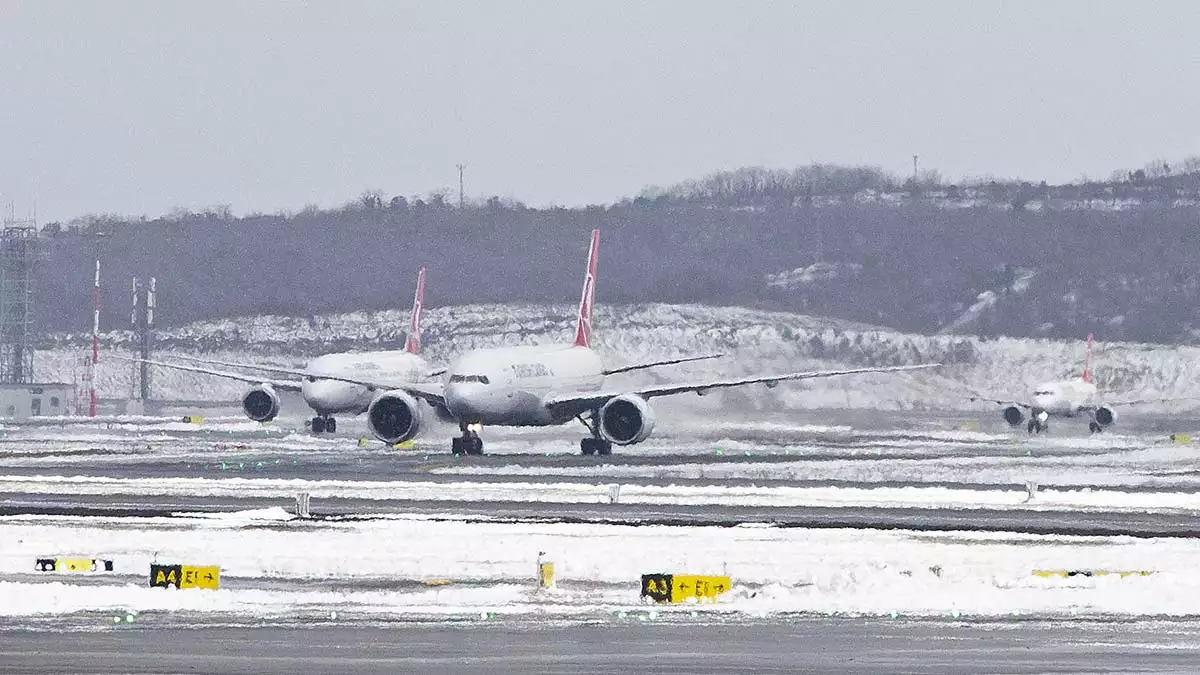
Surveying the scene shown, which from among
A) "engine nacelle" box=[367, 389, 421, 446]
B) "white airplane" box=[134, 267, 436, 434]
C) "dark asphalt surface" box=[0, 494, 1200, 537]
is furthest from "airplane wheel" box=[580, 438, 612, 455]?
"dark asphalt surface" box=[0, 494, 1200, 537]

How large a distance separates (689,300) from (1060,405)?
4248 cm

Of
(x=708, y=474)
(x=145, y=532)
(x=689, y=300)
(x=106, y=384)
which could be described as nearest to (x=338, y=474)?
(x=708, y=474)

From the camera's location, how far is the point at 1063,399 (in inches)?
3703

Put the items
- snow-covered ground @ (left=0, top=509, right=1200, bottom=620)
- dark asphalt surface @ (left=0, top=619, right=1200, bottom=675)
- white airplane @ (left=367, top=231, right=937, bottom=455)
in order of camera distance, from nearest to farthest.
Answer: dark asphalt surface @ (left=0, top=619, right=1200, bottom=675)
snow-covered ground @ (left=0, top=509, right=1200, bottom=620)
white airplane @ (left=367, top=231, right=937, bottom=455)

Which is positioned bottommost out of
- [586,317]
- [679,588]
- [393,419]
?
[679,588]

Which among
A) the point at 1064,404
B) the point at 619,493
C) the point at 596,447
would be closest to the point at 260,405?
the point at 596,447

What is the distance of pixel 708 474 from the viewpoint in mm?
50500

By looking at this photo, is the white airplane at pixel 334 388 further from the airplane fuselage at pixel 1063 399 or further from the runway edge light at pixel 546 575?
the runway edge light at pixel 546 575

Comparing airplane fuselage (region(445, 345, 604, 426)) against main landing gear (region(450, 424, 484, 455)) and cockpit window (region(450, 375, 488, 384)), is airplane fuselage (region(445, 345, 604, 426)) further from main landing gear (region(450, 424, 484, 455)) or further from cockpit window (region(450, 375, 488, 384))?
main landing gear (region(450, 424, 484, 455))

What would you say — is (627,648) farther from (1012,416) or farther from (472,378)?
(1012,416)

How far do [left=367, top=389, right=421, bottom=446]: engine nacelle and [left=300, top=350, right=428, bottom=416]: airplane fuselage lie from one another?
1649cm

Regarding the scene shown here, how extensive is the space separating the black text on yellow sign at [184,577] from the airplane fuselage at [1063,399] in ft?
233

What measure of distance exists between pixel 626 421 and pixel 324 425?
23.9 metres

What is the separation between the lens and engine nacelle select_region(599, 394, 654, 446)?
201 feet
